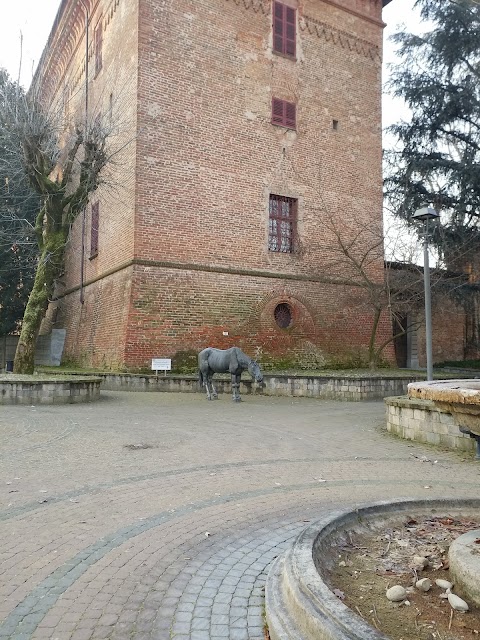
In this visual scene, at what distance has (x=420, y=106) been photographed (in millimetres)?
21578

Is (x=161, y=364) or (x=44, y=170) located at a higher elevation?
(x=44, y=170)

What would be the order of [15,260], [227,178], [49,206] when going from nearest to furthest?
[49,206], [227,178], [15,260]

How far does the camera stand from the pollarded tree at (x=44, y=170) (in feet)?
43.7

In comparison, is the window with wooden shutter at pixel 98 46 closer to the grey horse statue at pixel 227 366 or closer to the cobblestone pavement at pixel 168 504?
the grey horse statue at pixel 227 366

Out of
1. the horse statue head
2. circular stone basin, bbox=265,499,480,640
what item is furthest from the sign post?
circular stone basin, bbox=265,499,480,640

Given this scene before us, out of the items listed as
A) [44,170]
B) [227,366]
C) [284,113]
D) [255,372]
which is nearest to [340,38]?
[284,113]

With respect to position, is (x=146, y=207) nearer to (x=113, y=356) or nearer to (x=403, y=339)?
(x=113, y=356)

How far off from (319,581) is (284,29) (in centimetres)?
2037

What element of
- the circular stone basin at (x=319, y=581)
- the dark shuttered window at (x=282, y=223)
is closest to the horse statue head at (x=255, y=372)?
the dark shuttered window at (x=282, y=223)

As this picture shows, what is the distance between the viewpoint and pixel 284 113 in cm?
1881

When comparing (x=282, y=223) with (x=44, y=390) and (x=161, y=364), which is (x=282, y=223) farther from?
(x=44, y=390)

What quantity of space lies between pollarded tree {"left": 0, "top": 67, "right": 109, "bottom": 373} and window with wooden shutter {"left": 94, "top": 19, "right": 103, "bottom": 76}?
19.8ft

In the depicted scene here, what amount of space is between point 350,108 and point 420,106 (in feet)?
11.4

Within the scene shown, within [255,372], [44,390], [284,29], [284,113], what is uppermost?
[284,29]
